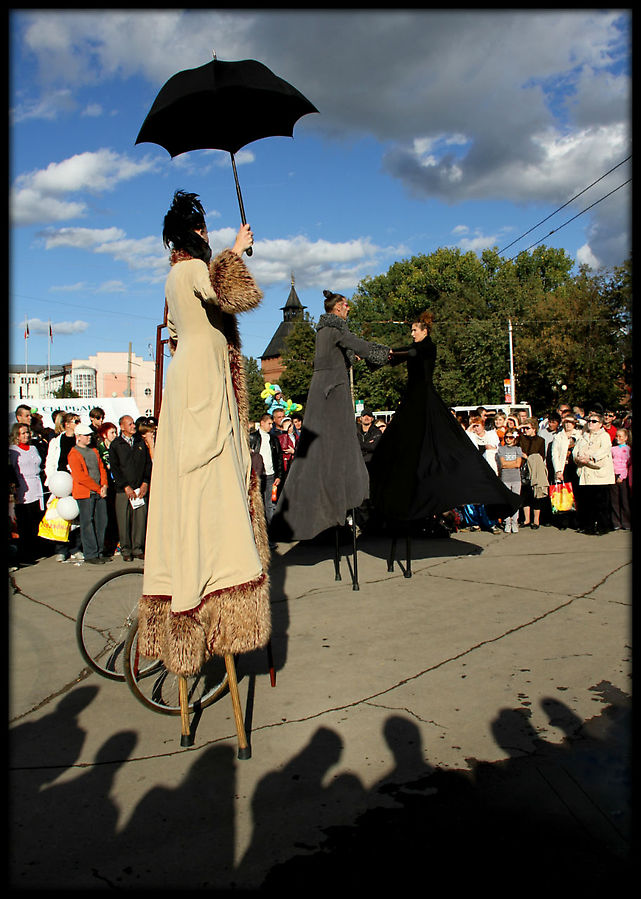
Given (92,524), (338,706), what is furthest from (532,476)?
(338,706)

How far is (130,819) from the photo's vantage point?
9.53 ft

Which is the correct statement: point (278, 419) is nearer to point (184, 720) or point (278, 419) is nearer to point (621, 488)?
point (621, 488)

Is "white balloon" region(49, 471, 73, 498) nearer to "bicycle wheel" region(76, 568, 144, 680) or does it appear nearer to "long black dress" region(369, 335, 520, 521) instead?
"long black dress" region(369, 335, 520, 521)

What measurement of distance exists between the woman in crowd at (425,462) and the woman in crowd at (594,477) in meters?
4.02

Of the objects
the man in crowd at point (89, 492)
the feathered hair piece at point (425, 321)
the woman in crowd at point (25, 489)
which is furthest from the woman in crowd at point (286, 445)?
the feathered hair piece at point (425, 321)

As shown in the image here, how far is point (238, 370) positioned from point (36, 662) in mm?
2702

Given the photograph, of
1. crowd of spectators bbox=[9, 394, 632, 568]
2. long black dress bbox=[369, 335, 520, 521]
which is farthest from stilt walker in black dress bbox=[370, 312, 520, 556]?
crowd of spectators bbox=[9, 394, 632, 568]

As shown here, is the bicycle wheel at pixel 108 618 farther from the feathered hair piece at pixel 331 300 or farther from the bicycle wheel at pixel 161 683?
the feathered hair piece at pixel 331 300

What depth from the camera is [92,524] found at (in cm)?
960

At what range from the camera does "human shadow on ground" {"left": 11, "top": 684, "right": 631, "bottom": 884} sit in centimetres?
246

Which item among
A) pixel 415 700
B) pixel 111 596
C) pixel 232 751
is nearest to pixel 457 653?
pixel 415 700

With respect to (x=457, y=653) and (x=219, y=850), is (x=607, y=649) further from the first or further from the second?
(x=219, y=850)

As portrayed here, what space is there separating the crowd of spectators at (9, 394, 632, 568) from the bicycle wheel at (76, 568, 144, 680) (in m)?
3.96

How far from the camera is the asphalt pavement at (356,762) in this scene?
2.53 metres
